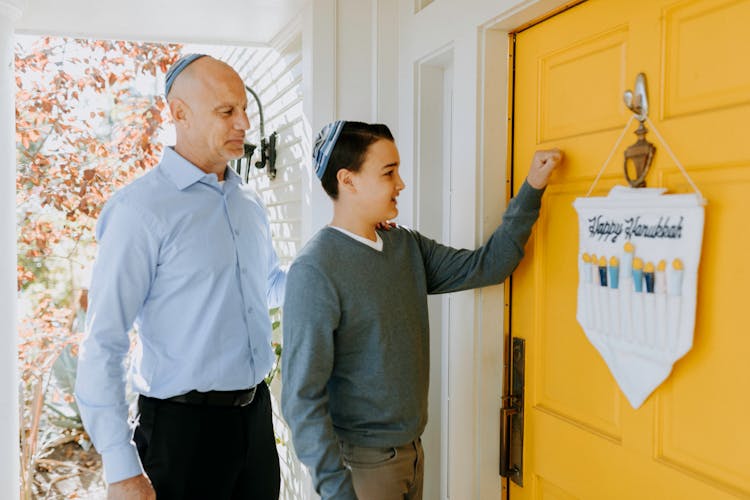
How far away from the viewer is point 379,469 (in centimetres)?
176

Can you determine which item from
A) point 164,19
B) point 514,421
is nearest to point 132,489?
point 514,421

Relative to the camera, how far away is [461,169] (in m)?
2.05

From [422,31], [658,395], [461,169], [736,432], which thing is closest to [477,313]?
[461,169]

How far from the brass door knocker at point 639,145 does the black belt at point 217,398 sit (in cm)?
123

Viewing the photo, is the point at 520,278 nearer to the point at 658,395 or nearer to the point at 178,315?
the point at 658,395

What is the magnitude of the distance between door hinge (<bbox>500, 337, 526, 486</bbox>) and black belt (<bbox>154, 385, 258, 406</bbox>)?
0.79 metres

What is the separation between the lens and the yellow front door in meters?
1.29

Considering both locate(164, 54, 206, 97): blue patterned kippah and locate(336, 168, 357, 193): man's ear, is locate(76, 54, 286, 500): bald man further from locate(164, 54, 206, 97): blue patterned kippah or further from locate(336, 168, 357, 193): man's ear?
locate(336, 168, 357, 193): man's ear

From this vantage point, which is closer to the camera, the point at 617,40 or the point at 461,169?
the point at 617,40

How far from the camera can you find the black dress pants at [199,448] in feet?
5.91

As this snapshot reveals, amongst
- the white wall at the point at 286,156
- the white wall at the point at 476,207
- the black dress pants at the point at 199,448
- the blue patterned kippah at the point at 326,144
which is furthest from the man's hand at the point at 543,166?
the white wall at the point at 286,156

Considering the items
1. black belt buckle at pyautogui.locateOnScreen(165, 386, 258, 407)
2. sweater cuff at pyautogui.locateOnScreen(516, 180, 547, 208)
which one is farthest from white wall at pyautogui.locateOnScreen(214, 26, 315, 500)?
sweater cuff at pyautogui.locateOnScreen(516, 180, 547, 208)

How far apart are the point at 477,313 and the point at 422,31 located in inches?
40.9

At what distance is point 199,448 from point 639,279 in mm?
1256
